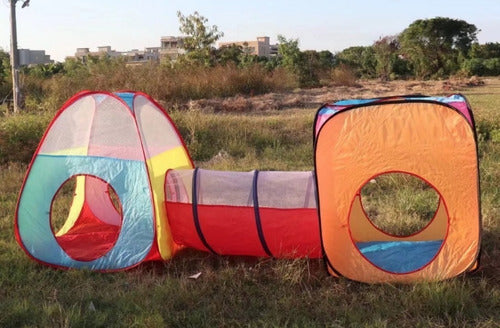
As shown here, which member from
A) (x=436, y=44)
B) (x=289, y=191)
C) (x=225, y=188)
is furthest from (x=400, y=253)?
(x=436, y=44)

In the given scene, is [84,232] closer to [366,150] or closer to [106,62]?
[366,150]

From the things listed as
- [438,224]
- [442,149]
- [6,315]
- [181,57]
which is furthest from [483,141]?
[181,57]

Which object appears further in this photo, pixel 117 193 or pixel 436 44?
pixel 436 44

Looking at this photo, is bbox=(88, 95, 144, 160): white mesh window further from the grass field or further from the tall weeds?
the tall weeds

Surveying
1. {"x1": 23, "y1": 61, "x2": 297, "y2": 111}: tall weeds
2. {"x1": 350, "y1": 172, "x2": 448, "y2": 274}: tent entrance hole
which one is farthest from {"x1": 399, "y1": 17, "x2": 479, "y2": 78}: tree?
{"x1": 350, "y1": 172, "x2": 448, "y2": 274}: tent entrance hole

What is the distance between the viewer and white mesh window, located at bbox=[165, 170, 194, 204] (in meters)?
4.25

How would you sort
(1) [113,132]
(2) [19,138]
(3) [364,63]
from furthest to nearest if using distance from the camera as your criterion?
(3) [364,63] < (2) [19,138] < (1) [113,132]

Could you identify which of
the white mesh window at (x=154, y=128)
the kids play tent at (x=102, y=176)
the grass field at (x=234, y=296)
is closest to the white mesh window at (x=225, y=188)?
the kids play tent at (x=102, y=176)

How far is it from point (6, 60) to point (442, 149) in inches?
949

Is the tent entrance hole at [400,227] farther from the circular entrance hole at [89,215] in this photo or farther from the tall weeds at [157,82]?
the tall weeds at [157,82]

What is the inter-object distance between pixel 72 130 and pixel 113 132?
362mm

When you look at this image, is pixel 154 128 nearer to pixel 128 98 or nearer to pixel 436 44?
pixel 128 98

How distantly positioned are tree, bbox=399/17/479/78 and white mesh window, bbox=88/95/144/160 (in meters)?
30.2

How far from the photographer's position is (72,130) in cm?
459
